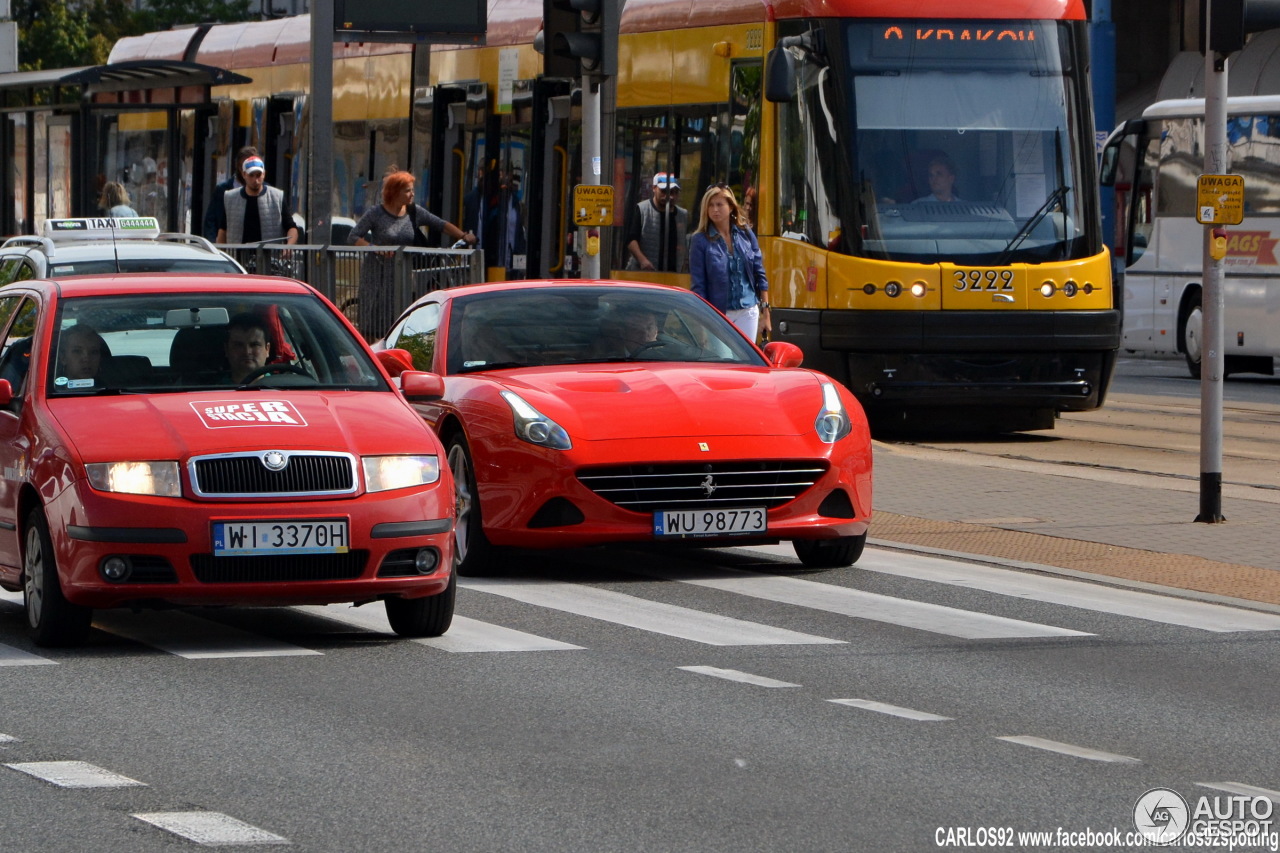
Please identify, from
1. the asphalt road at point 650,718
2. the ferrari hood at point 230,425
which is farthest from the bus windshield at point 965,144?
the ferrari hood at point 230,425

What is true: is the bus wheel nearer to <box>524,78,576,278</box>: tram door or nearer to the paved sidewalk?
<box>524,78,576,278</box>: tram door

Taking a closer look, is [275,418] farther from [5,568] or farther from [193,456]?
[5,568]

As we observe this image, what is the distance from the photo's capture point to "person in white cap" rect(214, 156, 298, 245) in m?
22.9

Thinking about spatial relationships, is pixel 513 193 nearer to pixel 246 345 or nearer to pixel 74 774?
pixel 246 345

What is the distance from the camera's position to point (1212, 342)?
1359cm

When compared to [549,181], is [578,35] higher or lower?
higher

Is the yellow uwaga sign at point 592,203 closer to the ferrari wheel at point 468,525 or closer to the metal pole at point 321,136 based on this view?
the metal pole at point 321,136

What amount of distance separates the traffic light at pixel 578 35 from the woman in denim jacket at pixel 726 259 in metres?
1.60

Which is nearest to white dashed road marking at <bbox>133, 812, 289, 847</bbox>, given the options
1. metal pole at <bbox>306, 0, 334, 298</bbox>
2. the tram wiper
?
the tram wiper

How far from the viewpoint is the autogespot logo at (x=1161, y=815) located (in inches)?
239

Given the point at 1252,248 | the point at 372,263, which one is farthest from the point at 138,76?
the point at 1252,248

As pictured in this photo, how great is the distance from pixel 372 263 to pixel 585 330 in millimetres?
8977

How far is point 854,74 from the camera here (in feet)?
62.4

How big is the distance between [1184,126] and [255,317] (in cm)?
2132
